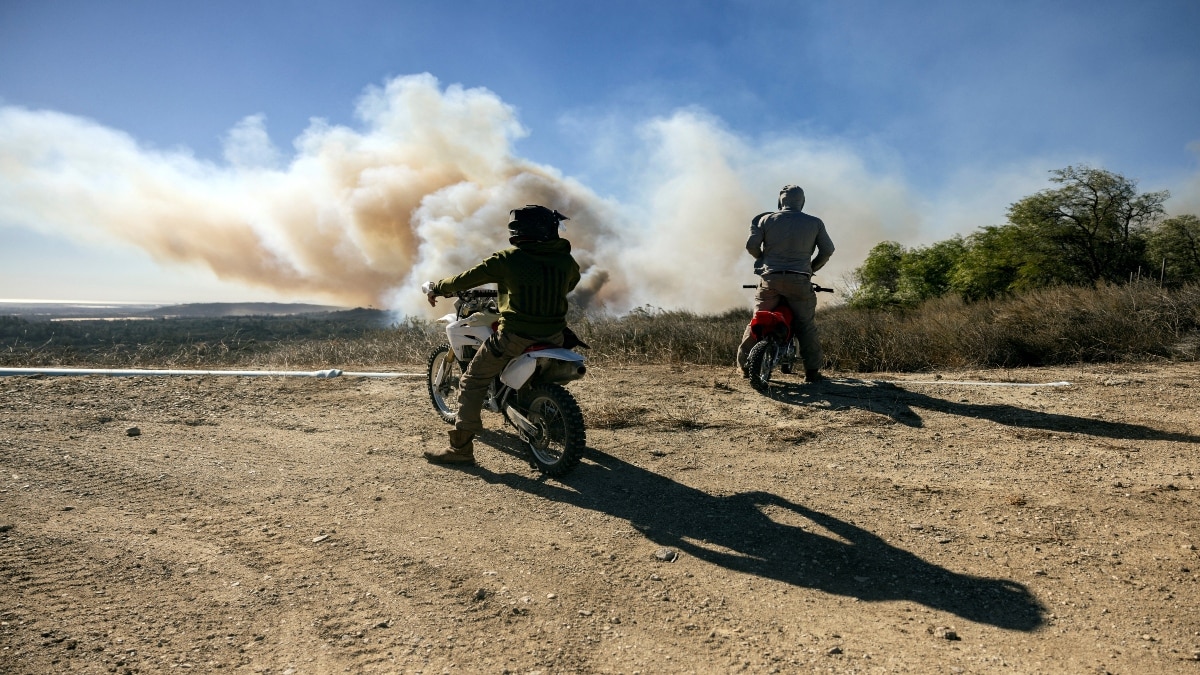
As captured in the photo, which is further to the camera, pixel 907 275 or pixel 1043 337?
pixel 907 275

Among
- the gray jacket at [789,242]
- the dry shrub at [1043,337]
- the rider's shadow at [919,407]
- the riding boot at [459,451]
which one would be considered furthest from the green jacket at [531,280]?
the dry shrub at [1043,337]

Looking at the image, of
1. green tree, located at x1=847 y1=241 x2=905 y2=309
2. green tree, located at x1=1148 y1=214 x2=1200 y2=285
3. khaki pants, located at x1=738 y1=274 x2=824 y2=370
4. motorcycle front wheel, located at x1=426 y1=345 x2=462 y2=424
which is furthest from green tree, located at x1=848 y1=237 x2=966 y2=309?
motorcycle front wheel, located at x1=426 y1=345 x2=462 y2=424

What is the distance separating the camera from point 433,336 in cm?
1430

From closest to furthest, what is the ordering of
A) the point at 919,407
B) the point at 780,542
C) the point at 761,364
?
the point at 780,542 → the point at 919,407 → the point at 761,364

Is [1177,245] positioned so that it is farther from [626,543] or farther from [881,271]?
[626,543]

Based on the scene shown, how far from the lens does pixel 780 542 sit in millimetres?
3639

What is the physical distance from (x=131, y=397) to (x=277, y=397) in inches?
59.3

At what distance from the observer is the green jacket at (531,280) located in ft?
15.4

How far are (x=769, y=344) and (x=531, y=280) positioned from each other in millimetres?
3429

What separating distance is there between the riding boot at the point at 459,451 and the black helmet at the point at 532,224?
4.84ft

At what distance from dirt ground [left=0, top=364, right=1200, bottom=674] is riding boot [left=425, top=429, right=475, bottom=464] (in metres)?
0.16

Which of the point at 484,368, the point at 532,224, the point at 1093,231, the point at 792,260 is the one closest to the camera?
the point at 532,224

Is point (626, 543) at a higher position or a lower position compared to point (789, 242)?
lower

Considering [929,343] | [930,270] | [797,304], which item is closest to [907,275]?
[930,270]
